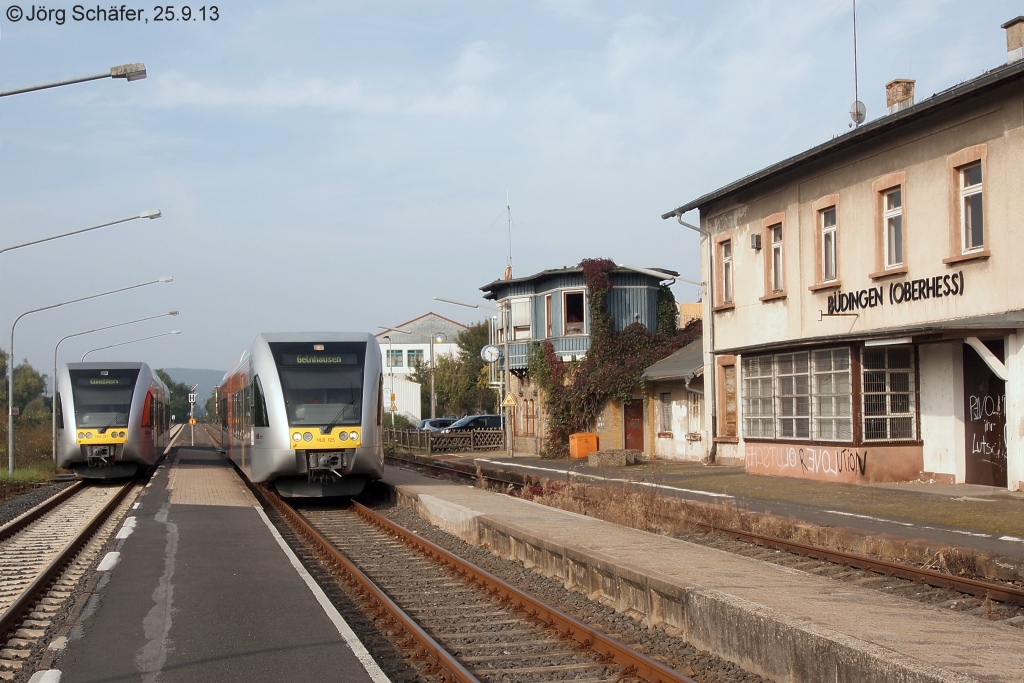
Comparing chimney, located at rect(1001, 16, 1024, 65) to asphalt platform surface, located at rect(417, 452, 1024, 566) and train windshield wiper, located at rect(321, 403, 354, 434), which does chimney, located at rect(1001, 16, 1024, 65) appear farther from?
train windshield wiper, located at rect(321, 403, 354, 434)

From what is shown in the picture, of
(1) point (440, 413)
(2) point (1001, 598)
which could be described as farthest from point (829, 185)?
(1) point (440, 413)

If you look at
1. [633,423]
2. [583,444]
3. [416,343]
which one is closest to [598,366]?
[633,423]

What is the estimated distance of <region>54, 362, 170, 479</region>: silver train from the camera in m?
25.5

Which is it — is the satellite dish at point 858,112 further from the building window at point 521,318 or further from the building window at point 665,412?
the building window at point 521,318

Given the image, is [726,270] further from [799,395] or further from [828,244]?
[799,395]

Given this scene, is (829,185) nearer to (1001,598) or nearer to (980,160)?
(980,160)

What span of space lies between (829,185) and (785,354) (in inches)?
147

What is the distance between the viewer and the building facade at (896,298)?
1803 cm

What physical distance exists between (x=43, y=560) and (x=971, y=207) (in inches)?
625

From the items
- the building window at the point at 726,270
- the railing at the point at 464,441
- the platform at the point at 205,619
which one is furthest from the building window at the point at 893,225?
the railing at the point at 464,441

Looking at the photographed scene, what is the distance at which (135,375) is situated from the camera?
87.8ft

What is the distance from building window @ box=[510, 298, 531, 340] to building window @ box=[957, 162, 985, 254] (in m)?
24.1

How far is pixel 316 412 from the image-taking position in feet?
60.3

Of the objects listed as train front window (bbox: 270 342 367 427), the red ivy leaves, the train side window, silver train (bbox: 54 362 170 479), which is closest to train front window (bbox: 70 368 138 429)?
silver train (bbox: 54 362 170 479)
